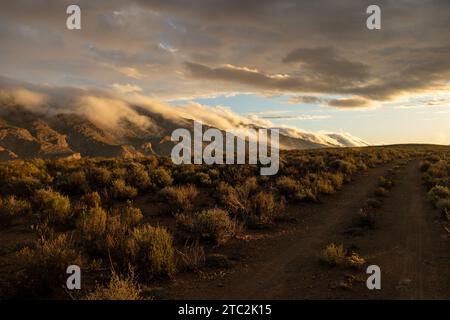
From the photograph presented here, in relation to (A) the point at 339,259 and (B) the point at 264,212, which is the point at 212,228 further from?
(A) the point at 339,259

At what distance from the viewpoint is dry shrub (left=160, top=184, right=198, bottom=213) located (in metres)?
14.0

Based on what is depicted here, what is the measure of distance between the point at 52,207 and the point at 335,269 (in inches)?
344

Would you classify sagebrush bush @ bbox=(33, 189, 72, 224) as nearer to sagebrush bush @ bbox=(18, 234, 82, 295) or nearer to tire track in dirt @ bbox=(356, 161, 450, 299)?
sagebrush bush @ bbox=(18, 234, 82, 295)

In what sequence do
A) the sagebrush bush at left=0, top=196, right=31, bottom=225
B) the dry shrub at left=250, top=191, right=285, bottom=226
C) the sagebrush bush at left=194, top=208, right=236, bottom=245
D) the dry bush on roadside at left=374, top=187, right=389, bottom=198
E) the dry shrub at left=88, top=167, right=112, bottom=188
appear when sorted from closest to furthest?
1. the sagebrush bush at left=194, top=208, right=236, bottom=245
2. the sagebrush bush at left=0, top=196, right=31, bottom=225
3. the dry shrub at left=250, top=191, right=285, bottom=226
4. the dry bush on roadside at left=374, top=187, right=389, bottom=198
5. the dry shrub at left=88, top=167, right=112, bottom=188

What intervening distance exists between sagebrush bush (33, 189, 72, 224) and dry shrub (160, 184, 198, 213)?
11.5 feet

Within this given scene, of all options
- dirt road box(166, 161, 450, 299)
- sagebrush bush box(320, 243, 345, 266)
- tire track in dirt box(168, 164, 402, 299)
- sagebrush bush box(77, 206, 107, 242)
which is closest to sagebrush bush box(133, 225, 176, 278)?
dirt road box(166, 161, 450, 299)

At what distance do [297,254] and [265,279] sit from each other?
6.38 ft

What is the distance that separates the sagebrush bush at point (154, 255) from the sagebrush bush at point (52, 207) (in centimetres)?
414

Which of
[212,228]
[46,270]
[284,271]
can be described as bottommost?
[284,271]

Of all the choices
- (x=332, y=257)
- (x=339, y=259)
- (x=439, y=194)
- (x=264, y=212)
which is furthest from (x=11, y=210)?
(x=439, y=194)

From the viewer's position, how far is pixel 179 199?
14.4 metres
